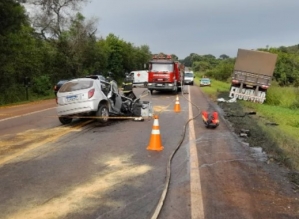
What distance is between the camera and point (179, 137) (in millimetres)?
10203

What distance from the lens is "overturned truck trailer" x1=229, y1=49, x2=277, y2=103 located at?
82.5 ft

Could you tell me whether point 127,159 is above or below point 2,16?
below

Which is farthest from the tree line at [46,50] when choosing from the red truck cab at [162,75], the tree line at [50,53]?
the red truck cab at [162,75]

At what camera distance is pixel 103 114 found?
42.0 ft

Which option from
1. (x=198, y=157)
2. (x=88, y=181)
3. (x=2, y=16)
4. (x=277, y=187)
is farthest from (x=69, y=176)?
(x=2, y=16)

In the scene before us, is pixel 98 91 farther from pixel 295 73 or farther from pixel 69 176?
pixel 295 73

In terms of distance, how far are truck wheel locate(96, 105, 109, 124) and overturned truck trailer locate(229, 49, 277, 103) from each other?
49.6 ft

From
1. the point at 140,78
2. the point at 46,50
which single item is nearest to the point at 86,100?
the point at 46,50

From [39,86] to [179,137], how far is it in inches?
891

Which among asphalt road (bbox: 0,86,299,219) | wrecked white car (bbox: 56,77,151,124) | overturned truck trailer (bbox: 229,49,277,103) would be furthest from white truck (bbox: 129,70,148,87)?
asphalt road (bbox: 0,86,299,219)

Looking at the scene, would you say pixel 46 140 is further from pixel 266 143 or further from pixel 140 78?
pixel 140 78

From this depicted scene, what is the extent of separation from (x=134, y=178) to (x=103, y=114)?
6801 millimetres

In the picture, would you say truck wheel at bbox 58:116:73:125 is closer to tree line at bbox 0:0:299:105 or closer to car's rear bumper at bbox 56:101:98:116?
car's rear bumper at bbox 56:101:98:116

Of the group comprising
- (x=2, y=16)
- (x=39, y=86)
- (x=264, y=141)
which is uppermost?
(x=2, y=16)
